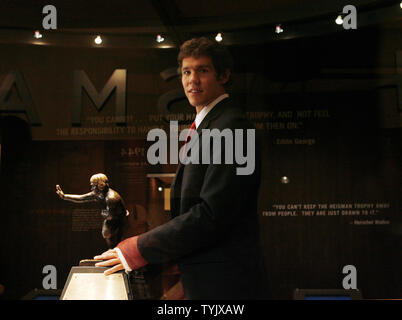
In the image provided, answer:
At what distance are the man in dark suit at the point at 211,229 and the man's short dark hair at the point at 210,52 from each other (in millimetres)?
42

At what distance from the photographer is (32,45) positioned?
2.43 meters

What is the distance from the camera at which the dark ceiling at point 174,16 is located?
2.31m

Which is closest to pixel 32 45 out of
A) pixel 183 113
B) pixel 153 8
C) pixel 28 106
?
pixel 28 106

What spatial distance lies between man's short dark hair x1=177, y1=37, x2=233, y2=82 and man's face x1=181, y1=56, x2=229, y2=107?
0.07ft

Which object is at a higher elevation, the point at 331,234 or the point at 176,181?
the point at 176,181

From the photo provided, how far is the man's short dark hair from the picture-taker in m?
2.24

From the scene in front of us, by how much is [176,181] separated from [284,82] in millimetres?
723

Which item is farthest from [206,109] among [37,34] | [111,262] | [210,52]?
[37,34]

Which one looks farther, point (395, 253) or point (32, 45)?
point (32, 45)

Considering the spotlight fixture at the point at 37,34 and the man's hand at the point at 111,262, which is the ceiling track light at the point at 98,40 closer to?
the spotlight fixture at the point at 37,34

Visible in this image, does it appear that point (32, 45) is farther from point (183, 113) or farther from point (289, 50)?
point (289, 50)

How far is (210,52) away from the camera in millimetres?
2244

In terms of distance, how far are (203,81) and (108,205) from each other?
73cm

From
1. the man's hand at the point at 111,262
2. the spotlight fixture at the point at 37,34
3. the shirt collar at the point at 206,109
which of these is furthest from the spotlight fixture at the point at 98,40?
the man's hand at the point at 111,262
